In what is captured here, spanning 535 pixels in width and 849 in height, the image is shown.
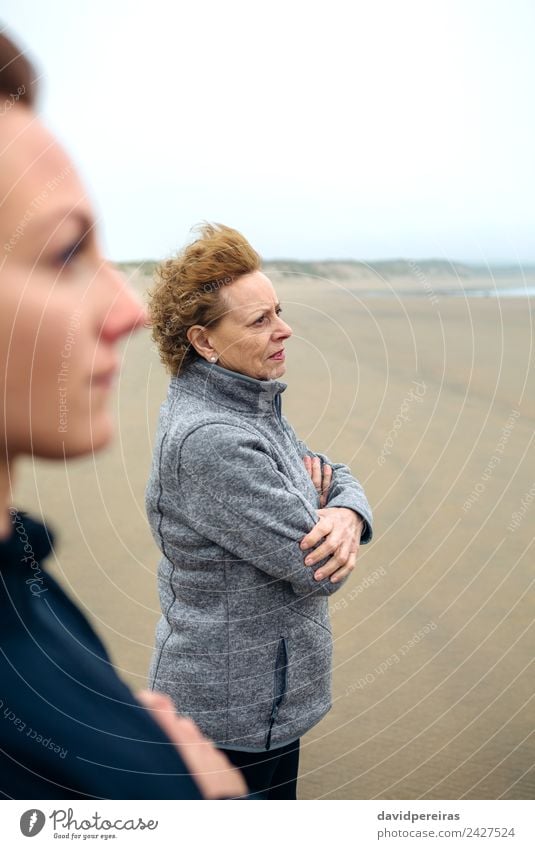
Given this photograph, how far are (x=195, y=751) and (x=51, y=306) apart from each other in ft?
2.11

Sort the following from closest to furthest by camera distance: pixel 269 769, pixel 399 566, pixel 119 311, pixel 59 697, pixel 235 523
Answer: pixel 59 697
pixel 119 311
pixel 235 523
pixel 269 769
pixel 399 566

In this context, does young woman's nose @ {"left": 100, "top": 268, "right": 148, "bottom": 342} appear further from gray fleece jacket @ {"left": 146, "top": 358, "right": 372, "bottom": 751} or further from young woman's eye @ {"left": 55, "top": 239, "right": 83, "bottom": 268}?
gray fleece jacket @ {"left": 146, "top": 358, "right": 372, "bottom": 751}

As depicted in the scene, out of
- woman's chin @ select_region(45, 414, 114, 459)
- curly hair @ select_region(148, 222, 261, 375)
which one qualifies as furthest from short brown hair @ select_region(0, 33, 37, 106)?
woman's chin @ select_region(45, 414, 114, 459)

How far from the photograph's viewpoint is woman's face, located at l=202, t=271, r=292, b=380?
1.42 metres

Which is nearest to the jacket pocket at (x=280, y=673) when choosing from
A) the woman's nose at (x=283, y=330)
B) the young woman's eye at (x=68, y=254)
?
the woman's nose at (x=283, y=330)

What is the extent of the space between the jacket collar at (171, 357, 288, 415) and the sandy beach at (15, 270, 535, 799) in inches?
13.7

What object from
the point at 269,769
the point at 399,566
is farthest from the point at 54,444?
the point at 399,566

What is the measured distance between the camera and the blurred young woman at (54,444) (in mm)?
1136

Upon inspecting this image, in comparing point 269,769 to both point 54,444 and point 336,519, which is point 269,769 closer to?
point 336,519

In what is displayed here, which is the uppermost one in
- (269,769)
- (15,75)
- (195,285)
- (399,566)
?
(15,75)

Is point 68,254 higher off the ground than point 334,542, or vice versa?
point 68,254

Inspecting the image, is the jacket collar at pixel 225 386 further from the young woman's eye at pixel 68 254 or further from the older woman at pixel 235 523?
the young woman's eye at pixel 68 254

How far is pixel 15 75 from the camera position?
1.13 m
